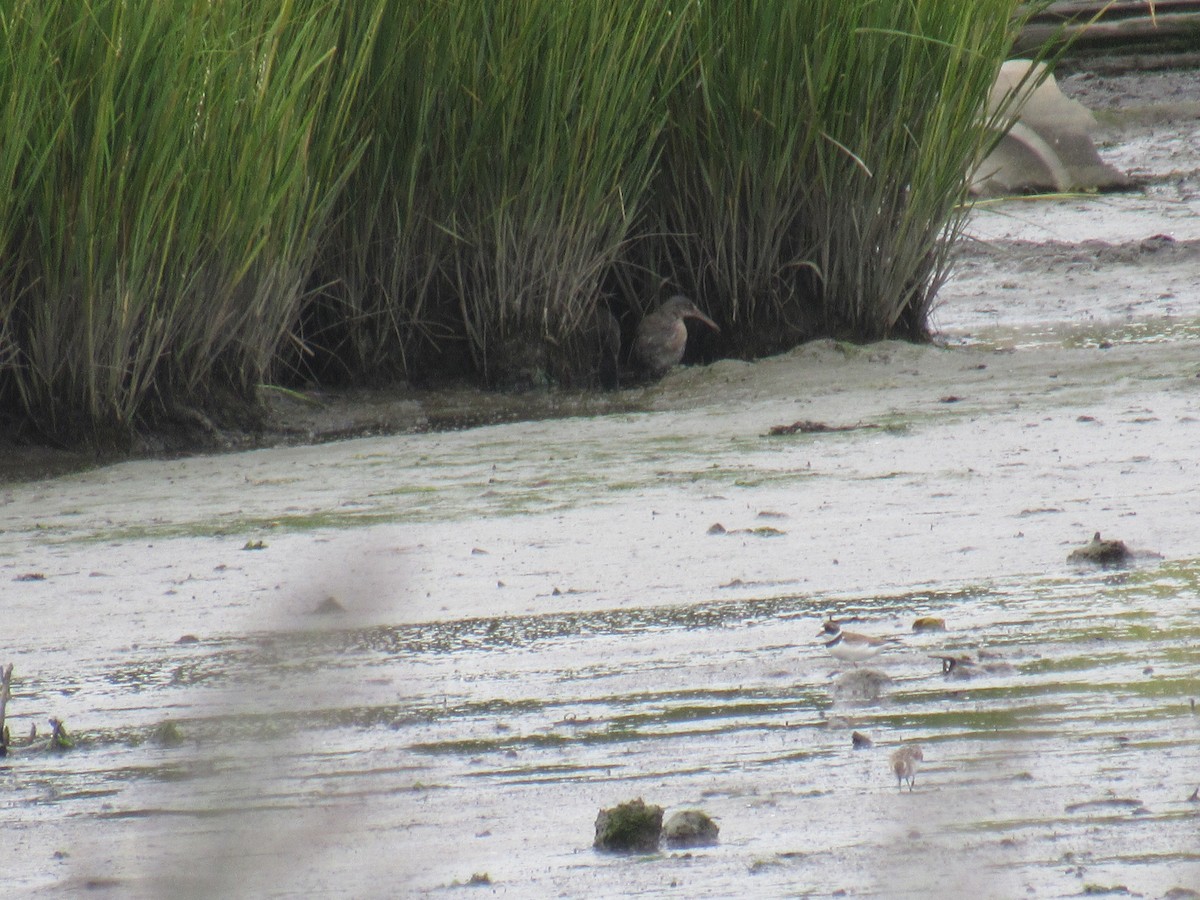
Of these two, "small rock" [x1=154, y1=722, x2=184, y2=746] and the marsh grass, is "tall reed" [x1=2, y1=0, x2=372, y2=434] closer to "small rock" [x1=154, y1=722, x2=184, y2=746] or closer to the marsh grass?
the marsh grass

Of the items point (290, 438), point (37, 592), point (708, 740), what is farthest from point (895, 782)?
point (290, 438)

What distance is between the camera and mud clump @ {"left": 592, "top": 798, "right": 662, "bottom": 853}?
196 cm

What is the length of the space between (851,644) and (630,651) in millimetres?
331

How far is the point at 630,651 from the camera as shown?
2.86 metres

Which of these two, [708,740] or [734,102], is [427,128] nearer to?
[734,102]

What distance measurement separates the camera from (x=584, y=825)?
207 cm

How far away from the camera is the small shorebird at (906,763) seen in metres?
2.12

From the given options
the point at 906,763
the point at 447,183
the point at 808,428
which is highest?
the point at 447,183

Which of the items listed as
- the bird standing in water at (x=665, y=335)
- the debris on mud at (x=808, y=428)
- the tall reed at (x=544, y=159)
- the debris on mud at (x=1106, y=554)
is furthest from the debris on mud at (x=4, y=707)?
the bird standing in water at (x=665, y=335)

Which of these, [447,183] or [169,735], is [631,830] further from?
[447,183]

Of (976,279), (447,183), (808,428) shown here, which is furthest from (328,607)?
(976,279)

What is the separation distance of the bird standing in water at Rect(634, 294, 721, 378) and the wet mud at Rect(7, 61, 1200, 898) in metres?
0.38

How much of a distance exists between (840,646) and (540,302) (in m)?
3.33

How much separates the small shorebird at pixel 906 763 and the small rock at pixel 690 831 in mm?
243
